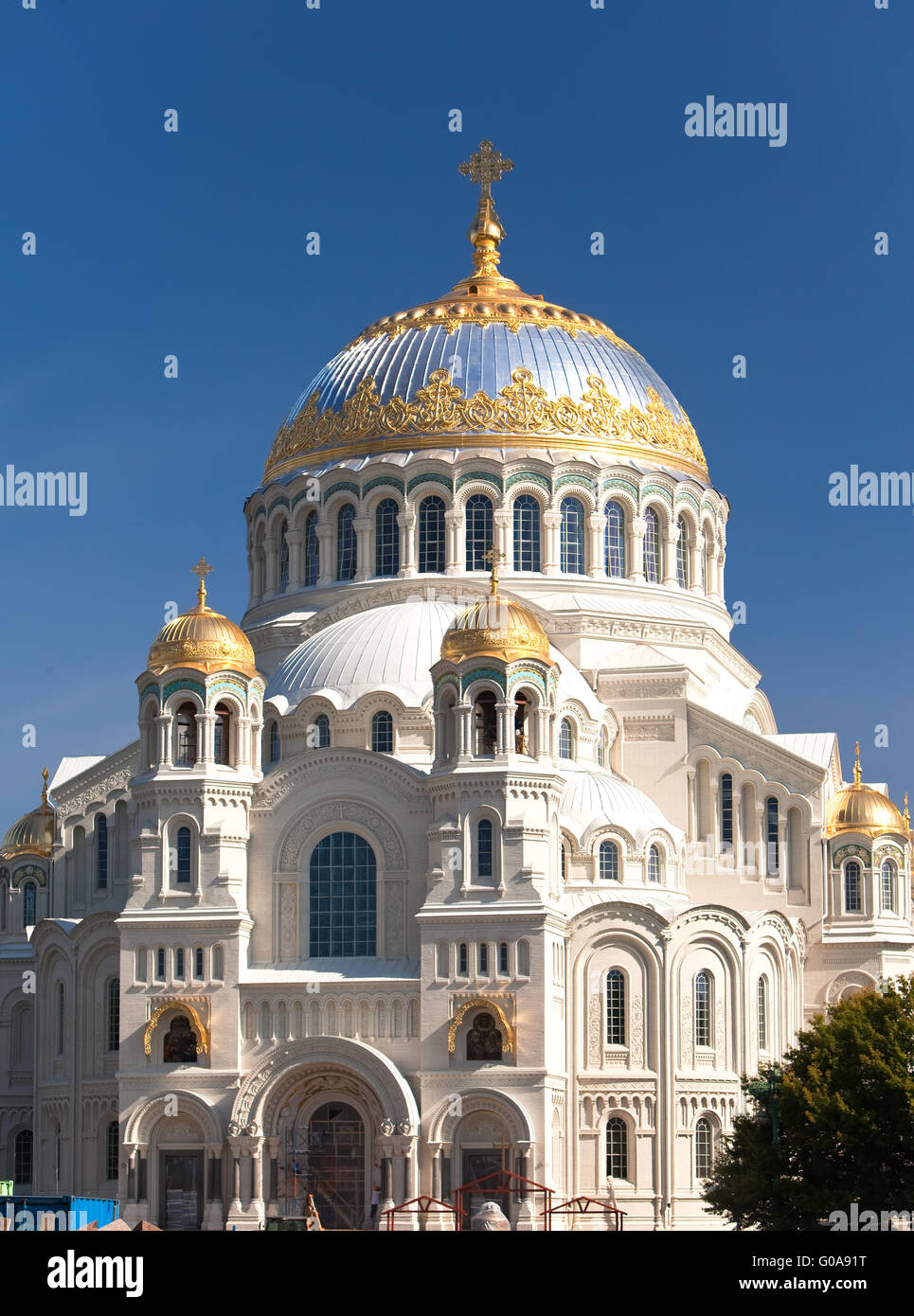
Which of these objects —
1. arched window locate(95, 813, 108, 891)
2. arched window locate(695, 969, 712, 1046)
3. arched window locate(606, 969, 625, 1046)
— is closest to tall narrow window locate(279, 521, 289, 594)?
arched window locate(95, 813, 108, 891)

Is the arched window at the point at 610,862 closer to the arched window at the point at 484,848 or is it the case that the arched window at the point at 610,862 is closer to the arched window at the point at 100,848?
the arched window at the point at 484,848

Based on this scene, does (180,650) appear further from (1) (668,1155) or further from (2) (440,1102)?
(1) (668,1155)

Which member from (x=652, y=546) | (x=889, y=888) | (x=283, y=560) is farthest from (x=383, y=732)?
(x=889, y=888)

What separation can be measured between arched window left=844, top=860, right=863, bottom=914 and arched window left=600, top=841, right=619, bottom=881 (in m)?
7.86

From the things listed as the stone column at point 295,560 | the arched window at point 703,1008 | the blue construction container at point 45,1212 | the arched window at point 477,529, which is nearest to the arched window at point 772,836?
the arched window at point 703,1008

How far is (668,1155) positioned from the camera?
5081cm

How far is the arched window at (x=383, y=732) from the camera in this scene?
5519 centimetres

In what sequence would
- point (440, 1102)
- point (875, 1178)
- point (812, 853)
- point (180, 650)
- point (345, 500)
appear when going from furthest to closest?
1. point (345, 500)
2. point (812, 853)
3. point (180, 650)
4. point (440, 1102)
5. point (875, 1178)

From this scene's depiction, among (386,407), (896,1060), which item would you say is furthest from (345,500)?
(896,1060)

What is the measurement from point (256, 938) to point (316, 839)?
251cm

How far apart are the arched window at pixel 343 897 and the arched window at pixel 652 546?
49.7 ft

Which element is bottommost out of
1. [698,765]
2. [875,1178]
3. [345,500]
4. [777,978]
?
[875,1178]

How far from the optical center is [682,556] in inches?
2559

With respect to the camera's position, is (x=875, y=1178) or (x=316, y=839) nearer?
(x=875, y=1178)
